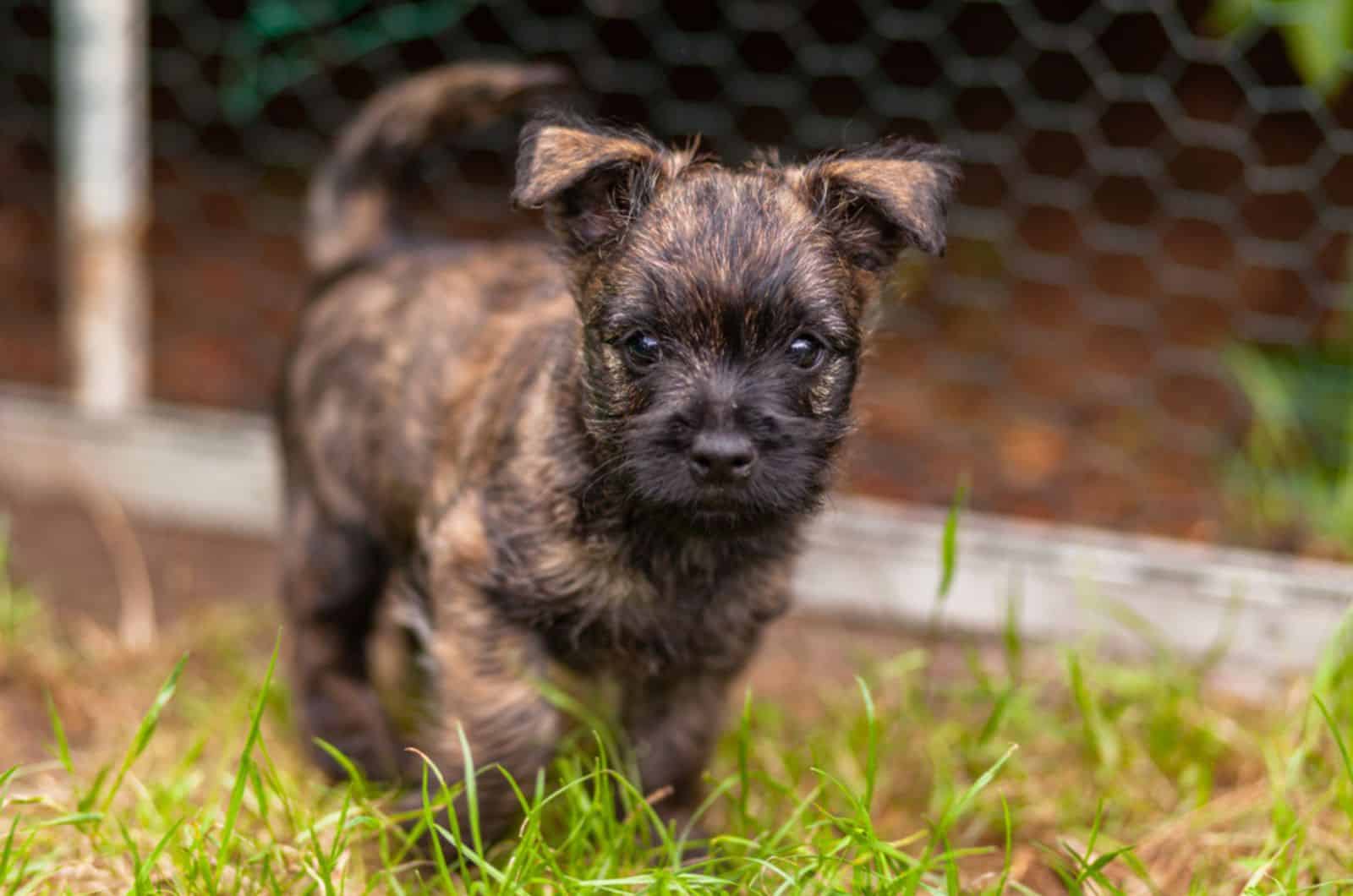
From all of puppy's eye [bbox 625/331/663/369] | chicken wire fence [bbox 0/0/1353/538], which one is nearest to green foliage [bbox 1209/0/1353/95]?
chicken wire fence [bbox 0/0/1353/538]

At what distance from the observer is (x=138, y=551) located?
13.0ft

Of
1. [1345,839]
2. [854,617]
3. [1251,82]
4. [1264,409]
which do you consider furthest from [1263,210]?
[1345,839]

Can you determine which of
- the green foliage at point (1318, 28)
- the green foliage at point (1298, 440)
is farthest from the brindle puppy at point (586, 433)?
the green foliage at point (1298, 440)

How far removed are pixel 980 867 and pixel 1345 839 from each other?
0.58 meters

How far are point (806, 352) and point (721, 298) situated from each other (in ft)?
0.56

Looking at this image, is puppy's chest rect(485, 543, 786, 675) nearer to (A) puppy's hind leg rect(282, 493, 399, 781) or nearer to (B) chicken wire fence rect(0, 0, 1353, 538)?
(A) puppy's hind leg rect(282, 493, 399, 781)

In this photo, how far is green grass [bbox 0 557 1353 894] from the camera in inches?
86.3

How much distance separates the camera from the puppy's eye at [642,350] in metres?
2.21

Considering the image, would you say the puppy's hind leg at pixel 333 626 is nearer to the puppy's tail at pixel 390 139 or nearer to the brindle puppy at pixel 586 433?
the brindle puppy at pixel 586 433

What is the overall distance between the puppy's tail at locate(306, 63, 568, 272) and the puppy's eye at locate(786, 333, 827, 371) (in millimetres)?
953

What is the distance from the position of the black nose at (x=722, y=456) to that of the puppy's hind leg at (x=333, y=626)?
1.12 metres

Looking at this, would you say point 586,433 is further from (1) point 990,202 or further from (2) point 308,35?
(2) point 308,35

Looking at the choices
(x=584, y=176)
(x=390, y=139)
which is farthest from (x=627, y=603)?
(x=390, y=139)

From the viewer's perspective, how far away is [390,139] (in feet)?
10.3
